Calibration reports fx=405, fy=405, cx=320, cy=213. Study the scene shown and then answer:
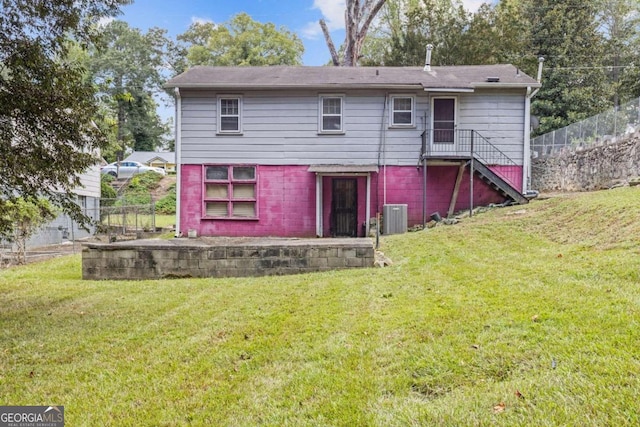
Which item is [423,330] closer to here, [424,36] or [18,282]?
[18,282]

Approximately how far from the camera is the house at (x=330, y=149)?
13625 millimetres

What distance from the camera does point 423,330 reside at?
3771 mm

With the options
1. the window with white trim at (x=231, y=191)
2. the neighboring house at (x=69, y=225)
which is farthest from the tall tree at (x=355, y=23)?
the neighboring house at (x=69, y=225)

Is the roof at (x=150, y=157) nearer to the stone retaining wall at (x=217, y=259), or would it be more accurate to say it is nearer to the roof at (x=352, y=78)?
the roof at (x=352, y=78)

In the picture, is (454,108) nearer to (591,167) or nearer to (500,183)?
(500,183)

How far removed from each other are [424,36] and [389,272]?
24658mm

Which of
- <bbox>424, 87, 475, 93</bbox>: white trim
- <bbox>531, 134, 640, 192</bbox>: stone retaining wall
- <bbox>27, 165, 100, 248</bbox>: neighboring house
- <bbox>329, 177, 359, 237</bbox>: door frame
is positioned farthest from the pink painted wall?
<bbox>27, 165, 100, 248</bbox>: neighboring house

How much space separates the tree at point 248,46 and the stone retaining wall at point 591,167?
997 inches

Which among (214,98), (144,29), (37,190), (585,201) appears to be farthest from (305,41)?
(37,190)

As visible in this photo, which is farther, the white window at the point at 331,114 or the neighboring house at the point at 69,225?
the neighboring house at the point at 69,225

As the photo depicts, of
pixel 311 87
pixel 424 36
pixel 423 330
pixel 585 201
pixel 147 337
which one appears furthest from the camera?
pixel 424 36

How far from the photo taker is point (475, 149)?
45.0 ft

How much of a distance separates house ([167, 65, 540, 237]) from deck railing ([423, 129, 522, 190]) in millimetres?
34
